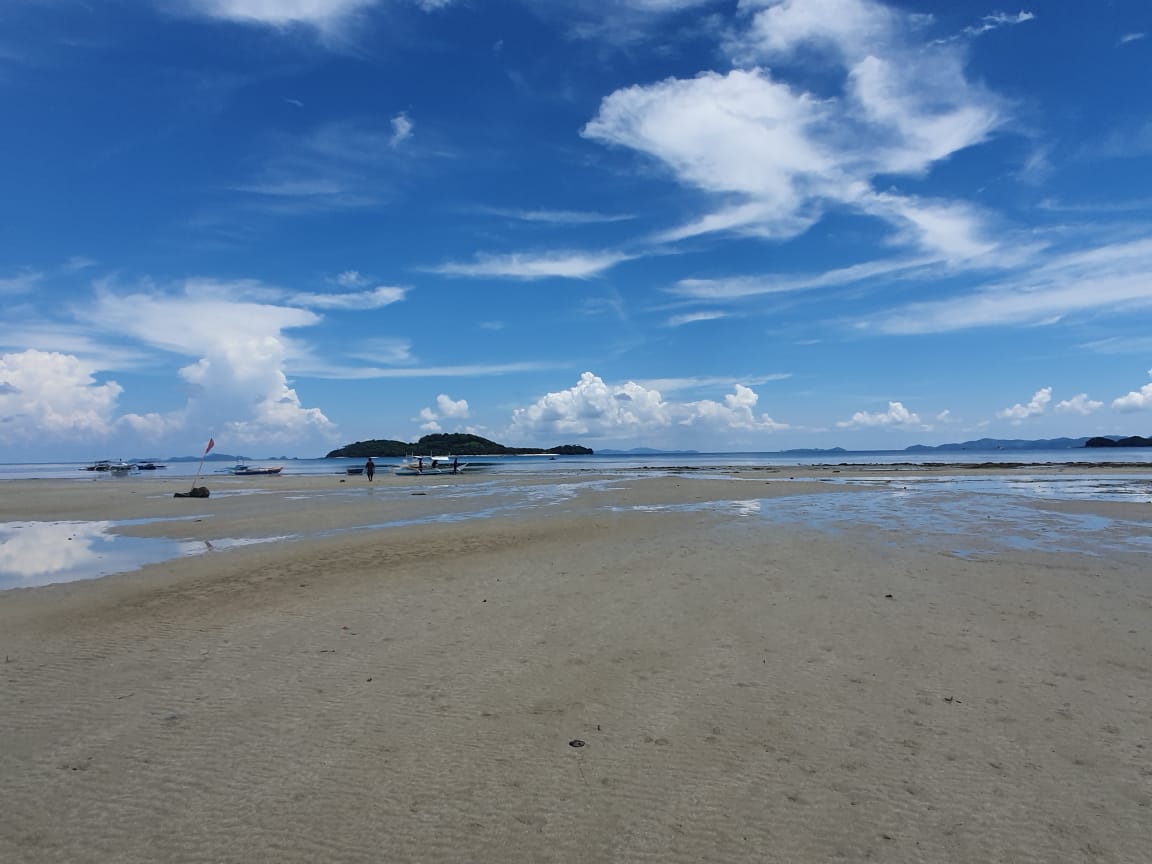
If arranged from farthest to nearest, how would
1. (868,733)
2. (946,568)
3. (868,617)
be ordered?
(946,568) < (868,617) < (868,733)

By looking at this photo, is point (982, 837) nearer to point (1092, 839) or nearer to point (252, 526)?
point (1092, 839)

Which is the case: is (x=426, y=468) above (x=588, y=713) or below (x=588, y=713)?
above

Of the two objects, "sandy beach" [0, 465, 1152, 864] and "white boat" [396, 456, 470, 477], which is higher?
"white boat" [396, 456, 470, 477]

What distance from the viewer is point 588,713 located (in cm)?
659

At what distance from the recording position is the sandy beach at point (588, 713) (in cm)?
458

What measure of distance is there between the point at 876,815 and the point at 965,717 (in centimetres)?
231

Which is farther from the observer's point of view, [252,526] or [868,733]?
[252,526]

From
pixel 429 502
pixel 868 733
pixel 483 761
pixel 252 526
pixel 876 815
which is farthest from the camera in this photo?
pixel 429 502

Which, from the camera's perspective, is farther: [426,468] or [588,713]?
[426,468]

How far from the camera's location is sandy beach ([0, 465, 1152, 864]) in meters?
4.58

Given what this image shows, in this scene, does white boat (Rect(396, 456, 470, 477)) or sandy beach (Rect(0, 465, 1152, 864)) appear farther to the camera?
white boat (Rect(396, 456, 470, 477))

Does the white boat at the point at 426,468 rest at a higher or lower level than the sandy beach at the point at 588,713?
higher

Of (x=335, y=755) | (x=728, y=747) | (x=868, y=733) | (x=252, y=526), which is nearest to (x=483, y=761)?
(x=335, y=755)

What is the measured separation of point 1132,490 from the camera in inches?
1416
